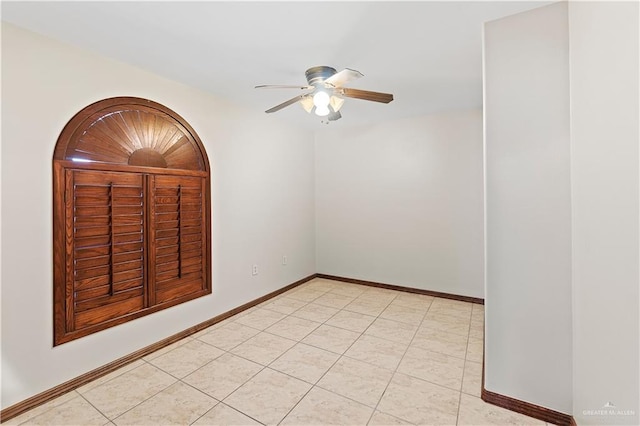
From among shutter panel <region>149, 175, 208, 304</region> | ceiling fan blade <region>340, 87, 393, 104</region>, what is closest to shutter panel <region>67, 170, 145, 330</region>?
shutter panel <region>149, 175, 208, 304</region>

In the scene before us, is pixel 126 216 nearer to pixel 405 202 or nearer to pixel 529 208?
pixel 529 208

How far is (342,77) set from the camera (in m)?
2.04

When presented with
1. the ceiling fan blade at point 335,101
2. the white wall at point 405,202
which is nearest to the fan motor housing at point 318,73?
the ceiling fan blade at point 335,101

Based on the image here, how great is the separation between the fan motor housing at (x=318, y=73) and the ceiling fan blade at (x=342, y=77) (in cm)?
10

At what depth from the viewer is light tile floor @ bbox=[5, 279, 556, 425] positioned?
1.73 meters

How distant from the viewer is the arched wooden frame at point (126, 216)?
2.01 metres

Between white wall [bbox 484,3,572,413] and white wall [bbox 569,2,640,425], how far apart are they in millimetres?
62

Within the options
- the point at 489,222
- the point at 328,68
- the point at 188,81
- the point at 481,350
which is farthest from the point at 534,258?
the point at 188,81

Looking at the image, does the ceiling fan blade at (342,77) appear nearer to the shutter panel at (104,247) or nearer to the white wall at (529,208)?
the white wall at (529,208)

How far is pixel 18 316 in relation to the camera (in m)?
1.79

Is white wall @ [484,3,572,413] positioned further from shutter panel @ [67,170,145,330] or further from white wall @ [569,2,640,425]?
shutter panel @ [67,170,145,330]

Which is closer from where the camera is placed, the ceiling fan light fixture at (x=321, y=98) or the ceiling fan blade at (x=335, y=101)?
the ceiling fan light fixture at (x=321, y=98)

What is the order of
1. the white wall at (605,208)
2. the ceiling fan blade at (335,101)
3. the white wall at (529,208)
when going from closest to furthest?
the white wall at (605,208) → the white wall at (529,208) → the ceiling fan blade at (335,101)

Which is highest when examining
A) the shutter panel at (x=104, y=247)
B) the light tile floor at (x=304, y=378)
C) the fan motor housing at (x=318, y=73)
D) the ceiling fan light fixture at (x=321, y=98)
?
the fan motor housing at (x=318, y=73)
